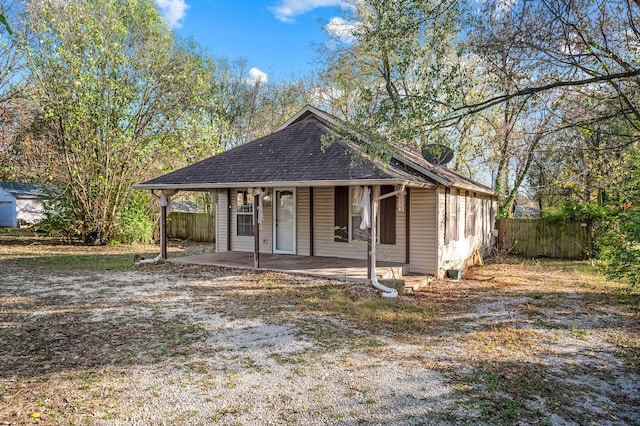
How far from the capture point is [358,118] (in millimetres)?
6980

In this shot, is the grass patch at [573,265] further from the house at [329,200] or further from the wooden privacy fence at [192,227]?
the wooden privacy fence at [192,227]

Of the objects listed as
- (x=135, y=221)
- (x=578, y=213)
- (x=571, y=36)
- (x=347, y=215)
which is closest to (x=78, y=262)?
(x=135, y=221)

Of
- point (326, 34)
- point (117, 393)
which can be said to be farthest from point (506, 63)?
point (326, 34)

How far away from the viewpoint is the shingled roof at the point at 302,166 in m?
8.84

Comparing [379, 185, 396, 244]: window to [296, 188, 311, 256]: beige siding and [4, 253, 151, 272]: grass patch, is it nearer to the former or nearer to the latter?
[296, 188, 311, 256]: beige siding

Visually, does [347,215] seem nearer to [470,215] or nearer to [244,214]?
[244,214]

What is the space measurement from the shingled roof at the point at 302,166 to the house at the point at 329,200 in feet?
0.10

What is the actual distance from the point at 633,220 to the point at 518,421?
17.4ft

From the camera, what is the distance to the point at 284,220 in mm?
12273

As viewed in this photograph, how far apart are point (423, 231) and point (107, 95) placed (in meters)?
13.3

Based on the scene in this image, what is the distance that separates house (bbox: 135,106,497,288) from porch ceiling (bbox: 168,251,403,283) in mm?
400

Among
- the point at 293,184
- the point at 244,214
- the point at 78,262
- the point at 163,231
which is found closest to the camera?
the point at 293,184

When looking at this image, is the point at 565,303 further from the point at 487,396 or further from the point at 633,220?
the point at 487,396

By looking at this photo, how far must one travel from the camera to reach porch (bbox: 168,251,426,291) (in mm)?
9227
